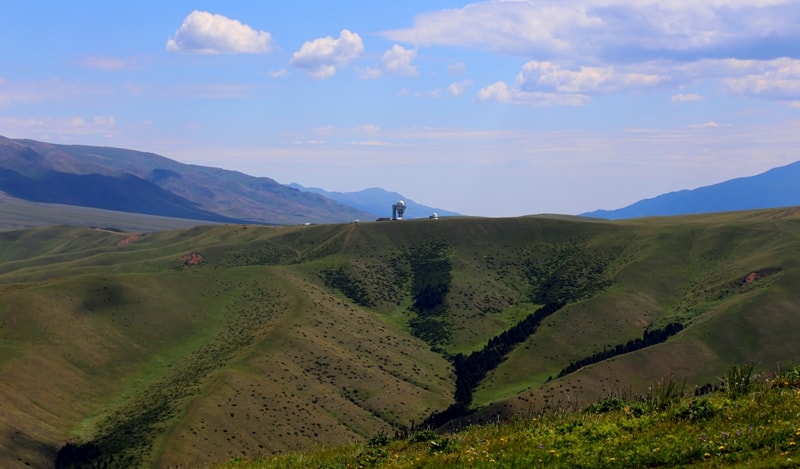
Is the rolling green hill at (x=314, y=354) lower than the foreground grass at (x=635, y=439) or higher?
lower

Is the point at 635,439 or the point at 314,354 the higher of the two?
the point at 635,439

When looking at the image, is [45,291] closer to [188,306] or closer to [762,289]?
[188,306]

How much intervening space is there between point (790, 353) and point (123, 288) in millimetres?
147485

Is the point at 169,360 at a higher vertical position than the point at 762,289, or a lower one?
lower

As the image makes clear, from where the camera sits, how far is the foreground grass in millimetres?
18328

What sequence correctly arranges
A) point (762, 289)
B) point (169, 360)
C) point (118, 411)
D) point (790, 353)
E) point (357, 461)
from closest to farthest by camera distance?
point (357, 461), point (118, 411), point (790, 353), point (169, 360), point (762, 289)

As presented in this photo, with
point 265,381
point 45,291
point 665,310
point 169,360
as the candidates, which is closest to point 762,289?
point 665,310

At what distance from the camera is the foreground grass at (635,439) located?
722 inches

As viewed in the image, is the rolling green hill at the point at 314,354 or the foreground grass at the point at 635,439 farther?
the rolling green hill at the point at 314,354

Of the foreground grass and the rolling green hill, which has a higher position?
the foreground grass

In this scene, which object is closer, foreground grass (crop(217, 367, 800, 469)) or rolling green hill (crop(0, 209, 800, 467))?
foreground grass (crop(217, 367, 800, 469))

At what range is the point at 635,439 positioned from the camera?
2017 centimetres

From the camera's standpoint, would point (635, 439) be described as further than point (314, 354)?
No

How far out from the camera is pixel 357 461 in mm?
23094
